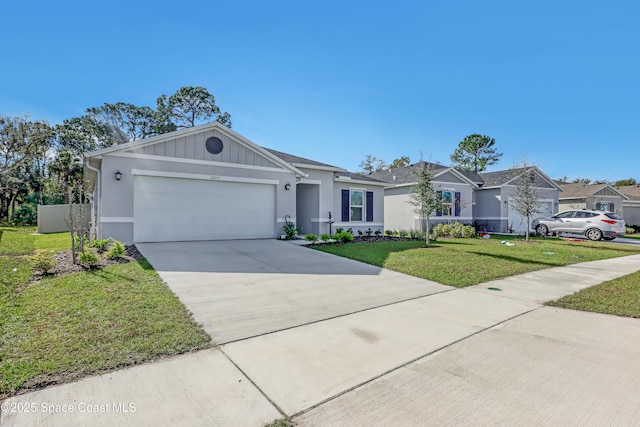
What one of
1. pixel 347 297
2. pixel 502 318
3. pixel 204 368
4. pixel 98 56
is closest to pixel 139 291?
pixel 204 368

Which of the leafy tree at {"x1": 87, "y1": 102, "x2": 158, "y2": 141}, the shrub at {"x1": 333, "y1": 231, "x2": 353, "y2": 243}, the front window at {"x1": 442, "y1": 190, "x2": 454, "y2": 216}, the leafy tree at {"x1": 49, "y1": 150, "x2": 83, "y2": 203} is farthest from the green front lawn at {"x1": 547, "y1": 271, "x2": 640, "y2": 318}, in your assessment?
the leafy tree at {"x1": 87, "y1": 102, "x2": 158, "y2": 141}

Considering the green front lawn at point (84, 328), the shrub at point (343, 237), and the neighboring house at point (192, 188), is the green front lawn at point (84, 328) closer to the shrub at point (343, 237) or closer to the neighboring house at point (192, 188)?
the neighboring house at point (192, 188)

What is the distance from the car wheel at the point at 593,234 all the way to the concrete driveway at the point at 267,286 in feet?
55.0

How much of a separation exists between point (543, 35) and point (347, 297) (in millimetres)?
13643

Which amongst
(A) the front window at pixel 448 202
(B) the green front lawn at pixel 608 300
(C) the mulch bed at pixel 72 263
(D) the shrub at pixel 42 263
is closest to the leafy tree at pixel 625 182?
(A) the front window at pixel 448 202

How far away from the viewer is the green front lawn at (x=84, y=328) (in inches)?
110

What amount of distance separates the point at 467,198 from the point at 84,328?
22298mm

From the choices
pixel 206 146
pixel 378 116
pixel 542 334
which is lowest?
pixel 542 334

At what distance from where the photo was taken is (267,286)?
19.2 ft

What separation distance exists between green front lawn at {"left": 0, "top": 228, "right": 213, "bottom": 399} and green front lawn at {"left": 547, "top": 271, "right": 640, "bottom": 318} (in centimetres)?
591

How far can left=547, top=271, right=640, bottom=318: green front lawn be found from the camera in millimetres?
4941

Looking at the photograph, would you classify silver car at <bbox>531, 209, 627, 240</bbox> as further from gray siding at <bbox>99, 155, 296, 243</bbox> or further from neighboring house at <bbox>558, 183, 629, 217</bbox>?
gray siding at <bbox>99, 155, 296, 243</bbox>

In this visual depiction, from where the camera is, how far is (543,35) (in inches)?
472

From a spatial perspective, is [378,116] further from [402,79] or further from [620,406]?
[620,406]
